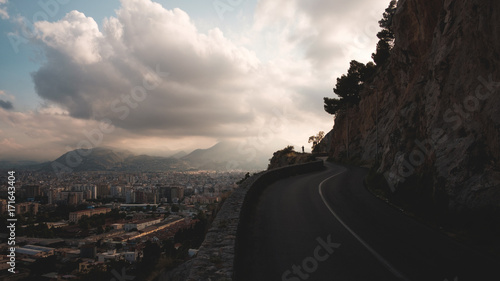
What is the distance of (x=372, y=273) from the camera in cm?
548

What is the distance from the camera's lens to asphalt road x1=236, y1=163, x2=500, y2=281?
18.2ft

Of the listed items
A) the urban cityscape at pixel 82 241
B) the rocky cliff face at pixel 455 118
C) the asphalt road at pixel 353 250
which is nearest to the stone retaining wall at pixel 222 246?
the asphalt road at pixel 353 250

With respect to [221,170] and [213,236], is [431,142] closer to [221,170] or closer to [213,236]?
[213,236]

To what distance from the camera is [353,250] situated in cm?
687

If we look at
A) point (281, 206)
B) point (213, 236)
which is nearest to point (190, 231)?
point (281, 206)

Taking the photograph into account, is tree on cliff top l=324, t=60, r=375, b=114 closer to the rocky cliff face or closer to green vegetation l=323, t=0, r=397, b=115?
green vegetation l=323, t=0, r=397, b=115

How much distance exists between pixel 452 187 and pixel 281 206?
23.0ft

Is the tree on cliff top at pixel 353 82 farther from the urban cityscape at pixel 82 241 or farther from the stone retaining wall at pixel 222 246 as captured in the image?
the stone retaining wall at pixel 222 246

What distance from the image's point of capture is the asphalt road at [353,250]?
18.2 ft

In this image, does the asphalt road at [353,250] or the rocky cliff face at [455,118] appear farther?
the rocky cliff face at [455,118]

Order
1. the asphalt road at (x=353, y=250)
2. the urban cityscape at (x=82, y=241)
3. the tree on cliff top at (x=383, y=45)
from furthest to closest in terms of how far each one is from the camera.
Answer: the tree on cliff top at (x=383, y=45) → the urban cityscape at (x=82, y=241) → the asphalt road at (x=353, y=250)

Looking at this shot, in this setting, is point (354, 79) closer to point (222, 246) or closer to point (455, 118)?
point (455, 118)

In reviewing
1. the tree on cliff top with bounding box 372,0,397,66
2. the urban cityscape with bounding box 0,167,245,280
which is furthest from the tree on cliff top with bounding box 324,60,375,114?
the urban cityscape with bounding box 0,167,245,280

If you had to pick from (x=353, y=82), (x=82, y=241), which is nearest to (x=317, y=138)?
(x=353, y=82)
